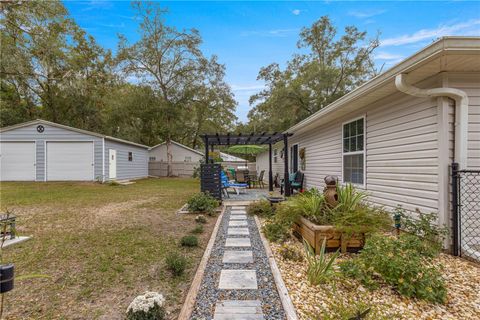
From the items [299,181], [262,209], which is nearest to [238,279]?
[262,209]

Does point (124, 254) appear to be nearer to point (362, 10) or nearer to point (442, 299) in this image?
point (442, 299)

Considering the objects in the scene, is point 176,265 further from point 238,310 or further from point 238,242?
point 238,242

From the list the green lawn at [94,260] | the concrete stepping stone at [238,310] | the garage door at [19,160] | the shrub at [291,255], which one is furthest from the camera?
the garage door at [19,160]

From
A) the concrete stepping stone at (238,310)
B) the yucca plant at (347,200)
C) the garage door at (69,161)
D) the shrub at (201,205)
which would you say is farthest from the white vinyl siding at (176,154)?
the concrete stepping stone at (238,310)

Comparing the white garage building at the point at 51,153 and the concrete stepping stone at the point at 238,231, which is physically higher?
the white garage building at the point at 51,153

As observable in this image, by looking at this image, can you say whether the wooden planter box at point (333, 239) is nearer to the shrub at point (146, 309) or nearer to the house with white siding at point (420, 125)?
the house with white siding at point (420, 125)

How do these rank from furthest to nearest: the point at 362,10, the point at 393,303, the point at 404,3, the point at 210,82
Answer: the point at 210,82
the point at 362,10
the point at 404,3
the point at 393,303

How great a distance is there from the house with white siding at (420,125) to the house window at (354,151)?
2 cm

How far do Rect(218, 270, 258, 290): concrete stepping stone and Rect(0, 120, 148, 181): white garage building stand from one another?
12073 mm

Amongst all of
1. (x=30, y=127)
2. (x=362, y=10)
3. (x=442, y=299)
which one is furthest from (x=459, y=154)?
(x=30, y=127)

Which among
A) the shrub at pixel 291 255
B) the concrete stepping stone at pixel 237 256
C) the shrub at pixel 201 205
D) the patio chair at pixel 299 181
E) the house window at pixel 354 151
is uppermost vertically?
the house window at pixel 354 151

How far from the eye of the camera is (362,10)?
28.0 feet

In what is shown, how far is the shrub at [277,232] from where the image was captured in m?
3.80

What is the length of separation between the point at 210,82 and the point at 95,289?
1806 cm
